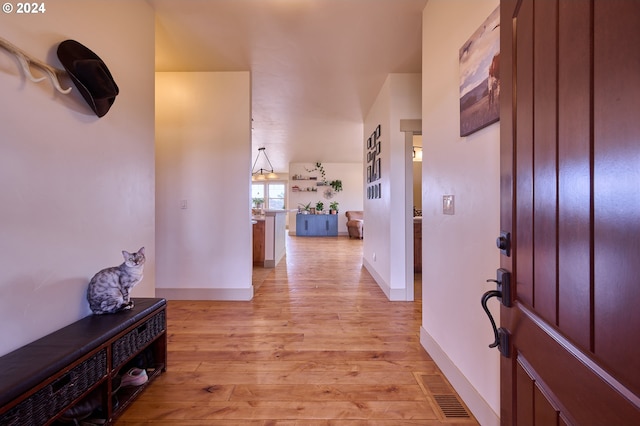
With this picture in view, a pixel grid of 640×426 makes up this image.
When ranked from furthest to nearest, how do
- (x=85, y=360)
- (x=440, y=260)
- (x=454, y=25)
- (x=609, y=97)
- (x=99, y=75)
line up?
(x=440, y=260)
(x=454, y=25)
(x=99, y=75)
(x=85, y=360)
(x=609, y=97)

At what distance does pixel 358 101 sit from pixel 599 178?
3816mm

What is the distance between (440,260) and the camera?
71.4 inches

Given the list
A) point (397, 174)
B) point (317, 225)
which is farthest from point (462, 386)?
point (317, 225)

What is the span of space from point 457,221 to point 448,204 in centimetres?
14

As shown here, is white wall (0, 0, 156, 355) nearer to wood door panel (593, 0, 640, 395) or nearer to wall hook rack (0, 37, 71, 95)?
wall hook rack (0, 37, 71, 95)

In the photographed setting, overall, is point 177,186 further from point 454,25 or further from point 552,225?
point 552,225

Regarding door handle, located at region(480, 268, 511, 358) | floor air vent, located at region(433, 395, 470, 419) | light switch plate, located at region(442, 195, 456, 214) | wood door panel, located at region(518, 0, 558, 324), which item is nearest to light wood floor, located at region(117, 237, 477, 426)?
floor air vent, located at region(433, 395, 470, 419)

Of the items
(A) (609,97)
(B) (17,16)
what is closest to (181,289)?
(B) (17,16)

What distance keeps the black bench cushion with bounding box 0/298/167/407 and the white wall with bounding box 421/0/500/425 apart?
5.87ft

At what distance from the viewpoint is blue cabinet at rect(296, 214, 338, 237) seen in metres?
9.24

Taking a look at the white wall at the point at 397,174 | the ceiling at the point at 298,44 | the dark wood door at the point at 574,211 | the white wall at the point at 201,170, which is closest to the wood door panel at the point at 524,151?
the dark wood door at the point at 574,211

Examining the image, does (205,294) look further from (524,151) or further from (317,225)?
(317,225)

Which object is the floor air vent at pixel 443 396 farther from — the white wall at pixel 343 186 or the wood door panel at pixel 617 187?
the white wall at pixel 343 186

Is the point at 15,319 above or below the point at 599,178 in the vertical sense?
below
